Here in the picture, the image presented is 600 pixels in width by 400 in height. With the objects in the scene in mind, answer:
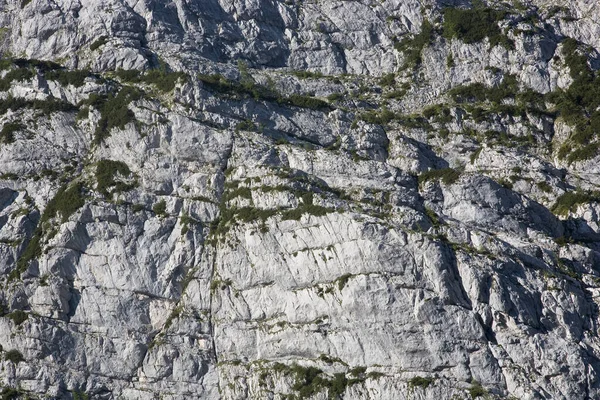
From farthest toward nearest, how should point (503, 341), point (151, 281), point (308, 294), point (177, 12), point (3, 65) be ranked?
point (177, 12) → point (3, 65) → point (151, 281) → point (308, 294) → point (503, 341)

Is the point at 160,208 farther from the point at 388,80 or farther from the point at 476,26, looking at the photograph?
the point at 476,26

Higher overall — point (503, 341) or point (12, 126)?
point (12, 126)

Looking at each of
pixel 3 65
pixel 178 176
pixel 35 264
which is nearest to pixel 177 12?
pixel 3 65

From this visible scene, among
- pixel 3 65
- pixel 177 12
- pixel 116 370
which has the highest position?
pixel 177 12

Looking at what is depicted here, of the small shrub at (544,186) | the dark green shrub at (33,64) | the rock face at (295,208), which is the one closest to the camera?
the rock face at (295,208)

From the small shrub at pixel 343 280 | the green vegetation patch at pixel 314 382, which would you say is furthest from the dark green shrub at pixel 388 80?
the green vegetation patch at pixel 314 382

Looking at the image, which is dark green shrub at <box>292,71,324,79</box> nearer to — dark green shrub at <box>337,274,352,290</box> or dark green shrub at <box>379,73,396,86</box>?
dark green shrub at <box>379,73,396,86</box>

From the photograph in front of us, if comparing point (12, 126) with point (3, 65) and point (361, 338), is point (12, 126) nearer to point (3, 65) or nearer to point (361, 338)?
point (3, 65)

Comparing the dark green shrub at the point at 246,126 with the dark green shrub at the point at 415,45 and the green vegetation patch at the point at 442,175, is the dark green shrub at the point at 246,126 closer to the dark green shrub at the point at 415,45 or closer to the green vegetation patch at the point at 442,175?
the green vegetation patch at the point at 442,175
